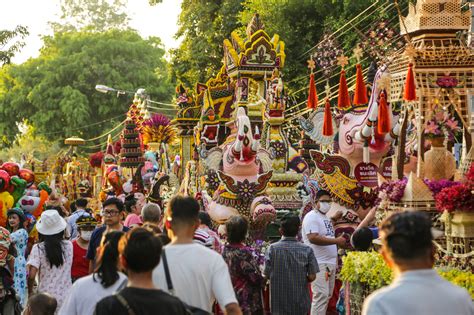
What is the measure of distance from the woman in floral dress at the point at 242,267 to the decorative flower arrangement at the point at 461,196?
5.85ft

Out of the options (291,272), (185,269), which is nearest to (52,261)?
(291,272)

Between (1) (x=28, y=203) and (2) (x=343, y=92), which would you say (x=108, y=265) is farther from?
(1) (x=28, y=203)

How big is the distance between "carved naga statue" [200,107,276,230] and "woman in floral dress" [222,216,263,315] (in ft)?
17.3

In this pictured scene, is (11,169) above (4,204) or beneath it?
above

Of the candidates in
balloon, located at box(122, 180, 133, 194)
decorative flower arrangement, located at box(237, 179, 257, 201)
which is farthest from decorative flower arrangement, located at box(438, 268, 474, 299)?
balloon, located at box(122, 180, 133, 194)

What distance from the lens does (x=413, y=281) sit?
4.72 metres

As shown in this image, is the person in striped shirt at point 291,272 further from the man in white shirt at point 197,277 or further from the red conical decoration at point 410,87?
the man in white shirt at point 197,277

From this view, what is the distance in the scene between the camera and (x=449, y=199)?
8773 mm

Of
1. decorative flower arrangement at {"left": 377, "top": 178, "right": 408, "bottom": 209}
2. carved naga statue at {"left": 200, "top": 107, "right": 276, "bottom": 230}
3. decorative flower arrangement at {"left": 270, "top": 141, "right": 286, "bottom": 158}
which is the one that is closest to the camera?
decorative flower arrangement at {"left": 377, "top": 178, "right": 408, "bottom": 209}

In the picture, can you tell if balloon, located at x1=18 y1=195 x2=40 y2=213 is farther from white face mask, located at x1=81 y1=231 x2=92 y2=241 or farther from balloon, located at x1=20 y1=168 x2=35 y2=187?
white face mask, located at x1=81 y1=231 x2=92 y2=241

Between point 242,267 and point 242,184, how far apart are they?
230 inches

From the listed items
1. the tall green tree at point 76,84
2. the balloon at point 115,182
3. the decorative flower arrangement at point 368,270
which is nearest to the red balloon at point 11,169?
the balloon at point 115,182

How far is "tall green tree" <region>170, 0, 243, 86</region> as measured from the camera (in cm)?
3388

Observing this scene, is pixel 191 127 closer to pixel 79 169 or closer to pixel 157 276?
pixel 157 276
